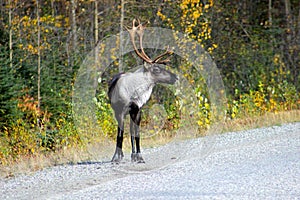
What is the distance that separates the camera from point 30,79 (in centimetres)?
1548

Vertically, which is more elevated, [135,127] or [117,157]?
[135,127]

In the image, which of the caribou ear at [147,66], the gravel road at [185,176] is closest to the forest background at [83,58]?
the gravel road at [185,176]

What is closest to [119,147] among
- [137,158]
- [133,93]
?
A: [137,158]

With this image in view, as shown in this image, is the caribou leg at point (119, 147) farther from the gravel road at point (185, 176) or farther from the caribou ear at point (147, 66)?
the caribou ear at point (147, 66)

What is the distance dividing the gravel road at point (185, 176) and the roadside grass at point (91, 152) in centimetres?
43

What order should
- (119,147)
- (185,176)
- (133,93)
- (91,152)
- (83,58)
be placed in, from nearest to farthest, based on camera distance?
(185,176), (133,93), (119,147), (91,152), (83,58)

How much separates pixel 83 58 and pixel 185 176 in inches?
362

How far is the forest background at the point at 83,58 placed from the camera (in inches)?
467

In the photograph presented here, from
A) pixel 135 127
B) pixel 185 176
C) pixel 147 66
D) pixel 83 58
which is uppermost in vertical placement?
pixel 83 58

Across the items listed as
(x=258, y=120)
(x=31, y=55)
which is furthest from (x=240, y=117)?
(x=31, y=55)

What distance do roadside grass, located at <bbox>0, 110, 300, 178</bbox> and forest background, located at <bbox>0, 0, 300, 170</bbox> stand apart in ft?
0.86

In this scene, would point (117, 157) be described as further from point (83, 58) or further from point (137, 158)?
point (83, 58)

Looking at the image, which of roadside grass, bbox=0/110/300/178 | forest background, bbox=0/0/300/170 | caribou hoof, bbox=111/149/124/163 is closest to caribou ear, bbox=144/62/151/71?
caribou hoof, bbox=111/149/124/163

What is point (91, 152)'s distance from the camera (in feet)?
32.6
